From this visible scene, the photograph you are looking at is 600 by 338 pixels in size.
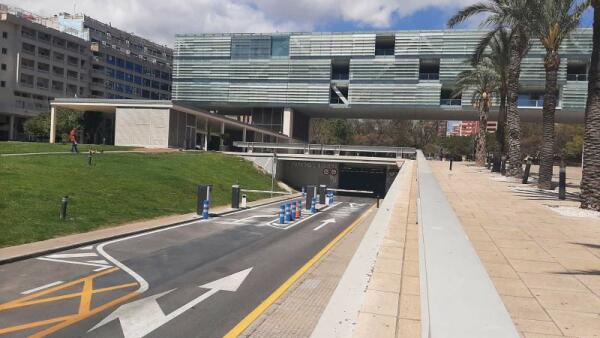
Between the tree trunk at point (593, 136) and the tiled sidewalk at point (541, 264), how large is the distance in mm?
2060

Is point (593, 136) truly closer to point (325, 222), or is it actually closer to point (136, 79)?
point (325, 222)

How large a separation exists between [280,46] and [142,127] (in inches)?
1236

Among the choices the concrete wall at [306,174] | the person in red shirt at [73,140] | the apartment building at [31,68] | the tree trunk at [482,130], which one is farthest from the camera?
the apartment building at [31,68]

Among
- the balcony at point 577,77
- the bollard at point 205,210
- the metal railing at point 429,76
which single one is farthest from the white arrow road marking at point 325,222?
the balcony at point 577,77

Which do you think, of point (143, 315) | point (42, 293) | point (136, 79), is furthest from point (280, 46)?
point (143, 315)

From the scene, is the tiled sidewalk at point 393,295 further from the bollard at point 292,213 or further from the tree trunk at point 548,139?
the tree trunk at point 548,139

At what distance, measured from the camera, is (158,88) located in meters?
126

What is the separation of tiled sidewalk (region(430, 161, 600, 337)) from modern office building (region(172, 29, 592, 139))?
57.8 meters

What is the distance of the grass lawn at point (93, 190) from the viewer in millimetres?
16531

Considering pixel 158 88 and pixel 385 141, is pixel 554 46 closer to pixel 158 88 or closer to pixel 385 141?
pixel 385 141

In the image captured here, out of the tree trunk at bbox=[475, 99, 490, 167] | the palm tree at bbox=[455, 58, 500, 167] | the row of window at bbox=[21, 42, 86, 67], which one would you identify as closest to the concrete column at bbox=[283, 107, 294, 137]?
the palm tree at bbox=[455, 58, 500, 167]

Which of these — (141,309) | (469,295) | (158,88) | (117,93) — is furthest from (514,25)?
(158,88)

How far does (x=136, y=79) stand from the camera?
11731 centimetres

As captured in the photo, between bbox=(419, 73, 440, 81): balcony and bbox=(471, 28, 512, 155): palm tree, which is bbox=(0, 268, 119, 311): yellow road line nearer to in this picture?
bbox=(471, 28, 512, 155): palm tree
